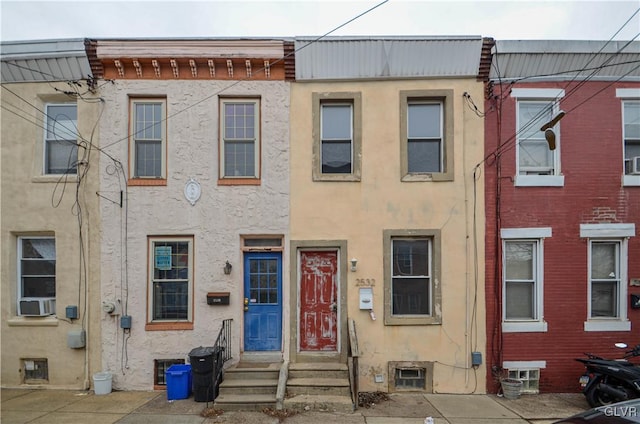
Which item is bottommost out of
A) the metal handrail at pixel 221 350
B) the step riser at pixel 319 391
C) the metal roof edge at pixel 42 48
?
the step riser at pixel 319 391

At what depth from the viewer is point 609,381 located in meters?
6.64

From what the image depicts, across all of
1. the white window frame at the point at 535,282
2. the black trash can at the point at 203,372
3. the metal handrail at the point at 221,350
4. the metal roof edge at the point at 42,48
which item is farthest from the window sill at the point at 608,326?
the metal roof edge at the point at 42,48

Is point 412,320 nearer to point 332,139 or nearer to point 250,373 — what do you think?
point 250,373

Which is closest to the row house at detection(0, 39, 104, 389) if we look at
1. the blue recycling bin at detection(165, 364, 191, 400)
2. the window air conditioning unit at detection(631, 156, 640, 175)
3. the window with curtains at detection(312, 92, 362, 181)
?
the blue recycling bin at detection(165, 364, 191, 400)

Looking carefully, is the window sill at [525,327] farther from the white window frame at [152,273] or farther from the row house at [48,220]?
the row house at [48,220]

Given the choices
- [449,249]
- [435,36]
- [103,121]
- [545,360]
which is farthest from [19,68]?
[545,360]

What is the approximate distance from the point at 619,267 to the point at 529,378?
307 centimetres

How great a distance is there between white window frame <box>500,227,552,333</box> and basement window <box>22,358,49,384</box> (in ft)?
32.2

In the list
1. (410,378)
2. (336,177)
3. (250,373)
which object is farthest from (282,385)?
(336,177)

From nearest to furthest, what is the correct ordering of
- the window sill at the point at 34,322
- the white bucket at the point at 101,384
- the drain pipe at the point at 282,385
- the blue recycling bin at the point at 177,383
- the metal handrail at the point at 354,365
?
the drain pipe at the point at 282,385 < the metal handrail at the point at 354,365 < the blue recycling bin at the point at 177,383 < the white bucket at the point at 101,384 < the window sill at the point at 34,322

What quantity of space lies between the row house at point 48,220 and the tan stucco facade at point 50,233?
0.8 inches

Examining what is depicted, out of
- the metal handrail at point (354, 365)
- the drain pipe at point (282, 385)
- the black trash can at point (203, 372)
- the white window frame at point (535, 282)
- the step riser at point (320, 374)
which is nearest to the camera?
the drain pipe at point (282, 385)

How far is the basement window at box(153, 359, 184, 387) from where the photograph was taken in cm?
774

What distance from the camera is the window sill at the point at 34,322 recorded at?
25.7ft
